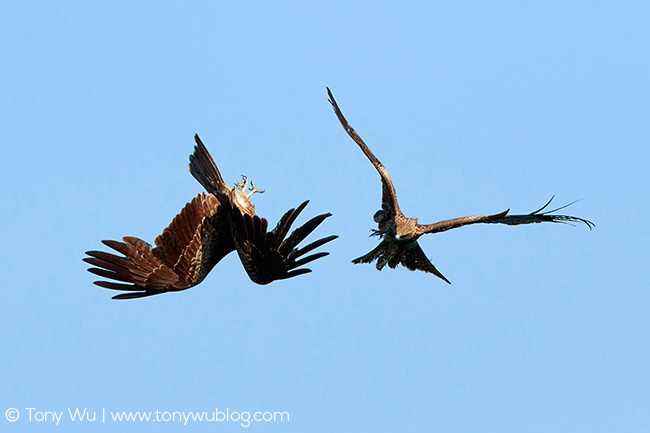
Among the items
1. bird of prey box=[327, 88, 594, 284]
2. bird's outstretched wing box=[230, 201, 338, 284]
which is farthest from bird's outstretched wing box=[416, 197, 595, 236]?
bird's outstretched wing box=[230, 201, 338, 284]

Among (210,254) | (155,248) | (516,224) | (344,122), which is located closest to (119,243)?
(155,248)

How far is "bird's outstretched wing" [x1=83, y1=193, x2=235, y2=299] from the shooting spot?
→ 13.0 meters

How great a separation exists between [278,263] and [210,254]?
1580 millimetres

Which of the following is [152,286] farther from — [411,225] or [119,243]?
[411,225]

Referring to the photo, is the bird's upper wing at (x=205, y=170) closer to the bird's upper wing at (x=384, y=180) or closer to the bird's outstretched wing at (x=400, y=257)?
the bird's upper wing at (x=384, y=180)

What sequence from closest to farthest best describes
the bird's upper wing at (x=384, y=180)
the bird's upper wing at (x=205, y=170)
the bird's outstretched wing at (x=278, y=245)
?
the bird's outstretched wing at (x=278, y=245)
the bird's upper wing at (x=205, y=170)
the bird's upper wing at (x=384, y=180)

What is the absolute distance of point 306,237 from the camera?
11797mm

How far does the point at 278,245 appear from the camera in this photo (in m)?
11.8

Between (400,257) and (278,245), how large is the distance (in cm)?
409

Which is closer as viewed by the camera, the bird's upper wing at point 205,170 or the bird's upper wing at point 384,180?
the bird's upper wing at point 205,170

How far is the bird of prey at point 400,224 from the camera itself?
13953mm

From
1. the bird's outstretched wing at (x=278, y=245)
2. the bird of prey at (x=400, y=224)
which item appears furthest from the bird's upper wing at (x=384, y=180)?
the bird's outstretched wing at (x=278, y=245)

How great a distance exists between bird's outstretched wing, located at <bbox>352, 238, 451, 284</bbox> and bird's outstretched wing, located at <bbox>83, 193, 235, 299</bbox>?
298 centimetres

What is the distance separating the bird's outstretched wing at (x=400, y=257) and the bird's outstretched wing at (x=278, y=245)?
3396mm
